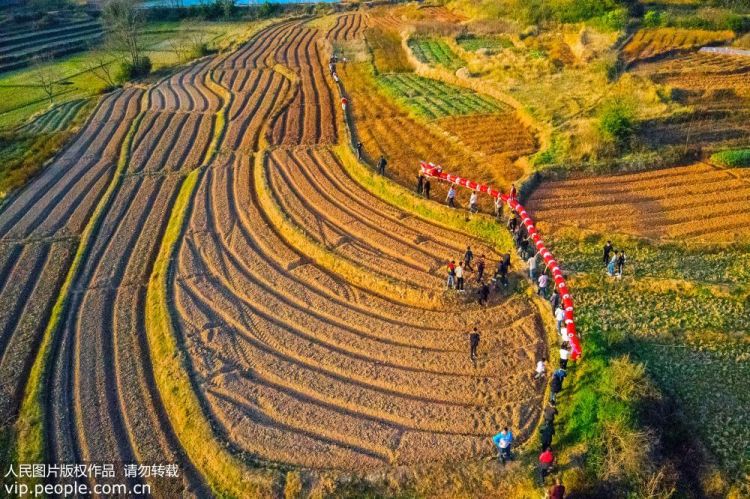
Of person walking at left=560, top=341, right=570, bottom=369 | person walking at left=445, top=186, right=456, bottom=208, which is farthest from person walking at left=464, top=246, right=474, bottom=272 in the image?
person walking at left=560, top=341, right=570, bottom=369

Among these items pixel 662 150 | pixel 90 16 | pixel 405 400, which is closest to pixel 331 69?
pixel 662 150

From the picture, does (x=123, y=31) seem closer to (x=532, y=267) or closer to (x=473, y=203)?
(x=473, y=203)

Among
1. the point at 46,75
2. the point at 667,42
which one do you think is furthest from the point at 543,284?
the point at 46,75

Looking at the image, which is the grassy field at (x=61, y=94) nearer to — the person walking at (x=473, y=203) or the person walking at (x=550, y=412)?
the person walking at (x=473, y=203)

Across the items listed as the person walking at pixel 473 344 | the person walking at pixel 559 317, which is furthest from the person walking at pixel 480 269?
the person walking at pixel 559 317

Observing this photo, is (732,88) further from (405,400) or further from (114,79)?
(114,79)

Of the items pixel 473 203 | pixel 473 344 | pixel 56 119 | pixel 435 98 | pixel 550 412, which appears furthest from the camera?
pixel 56 119

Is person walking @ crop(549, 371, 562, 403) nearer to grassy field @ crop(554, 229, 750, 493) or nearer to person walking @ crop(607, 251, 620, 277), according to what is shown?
grassy field @ crop(554, 229, 750, 493)
